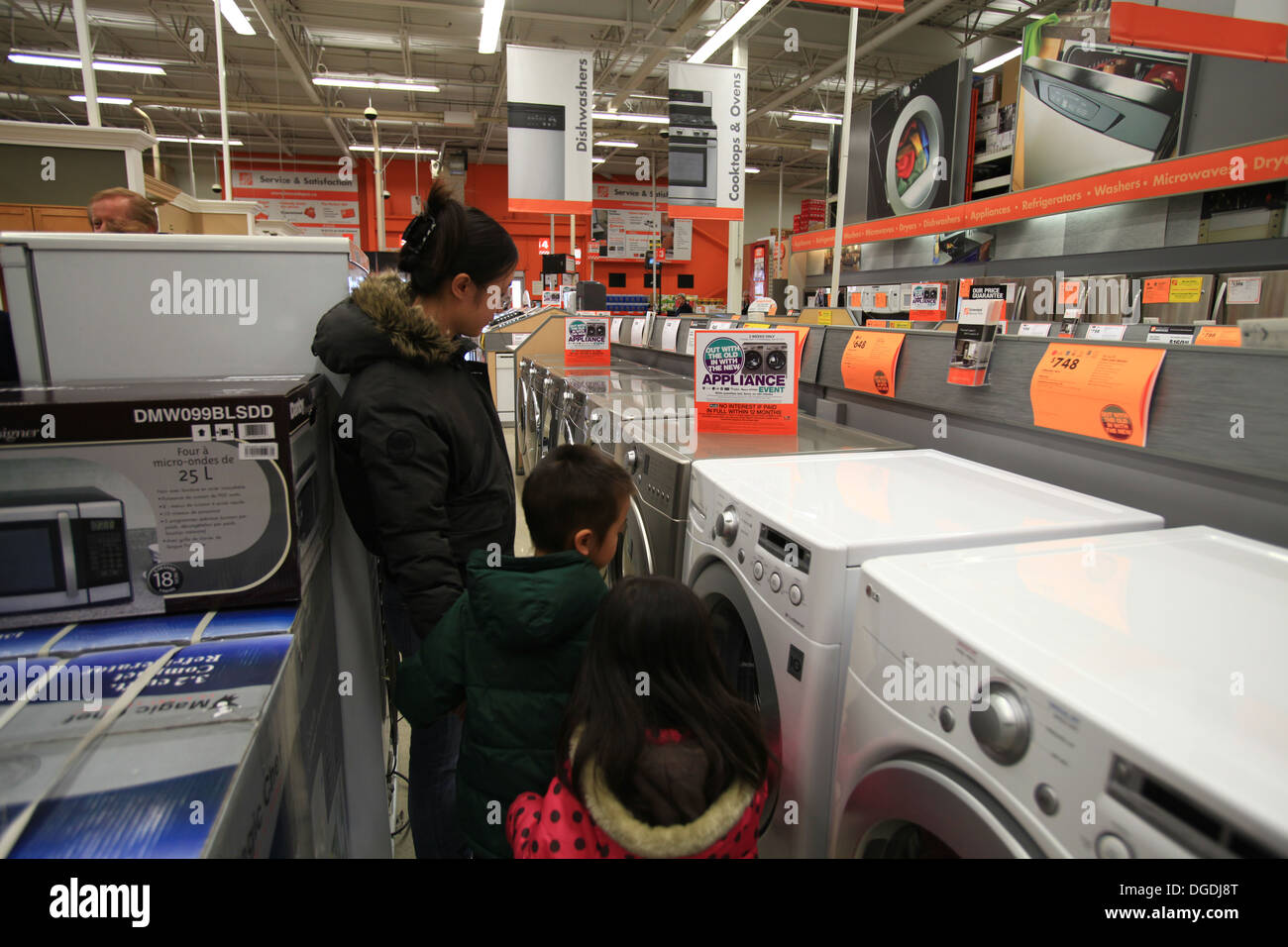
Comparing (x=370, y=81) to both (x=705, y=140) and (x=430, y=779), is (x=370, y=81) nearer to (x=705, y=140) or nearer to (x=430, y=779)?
(x=705, y=140)

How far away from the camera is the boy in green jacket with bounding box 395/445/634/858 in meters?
1.16

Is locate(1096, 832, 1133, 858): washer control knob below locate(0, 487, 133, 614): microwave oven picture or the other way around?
below

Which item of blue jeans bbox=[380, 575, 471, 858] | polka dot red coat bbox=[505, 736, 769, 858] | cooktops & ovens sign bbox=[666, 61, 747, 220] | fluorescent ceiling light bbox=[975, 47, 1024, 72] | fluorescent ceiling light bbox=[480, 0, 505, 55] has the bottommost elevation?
blue jeans bbox=[380, 575, 471, 858]

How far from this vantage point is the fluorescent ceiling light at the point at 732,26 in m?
5.61

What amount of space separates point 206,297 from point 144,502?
636 mm

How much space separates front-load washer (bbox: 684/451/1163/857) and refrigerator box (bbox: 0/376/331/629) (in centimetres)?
82

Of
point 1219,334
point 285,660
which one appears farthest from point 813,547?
point 1219,334

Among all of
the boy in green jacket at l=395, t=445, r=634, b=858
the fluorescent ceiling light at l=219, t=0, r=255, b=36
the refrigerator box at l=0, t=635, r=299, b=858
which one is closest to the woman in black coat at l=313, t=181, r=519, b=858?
the boy in green jacket at l=395, t=445, r=634, b=858

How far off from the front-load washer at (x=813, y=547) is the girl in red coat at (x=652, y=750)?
150mm

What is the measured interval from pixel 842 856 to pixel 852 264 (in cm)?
1034

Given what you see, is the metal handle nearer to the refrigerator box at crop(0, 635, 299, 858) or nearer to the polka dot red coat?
the refrigerator box at crop(0, 635, 299, 858)

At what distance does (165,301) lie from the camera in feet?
4.70

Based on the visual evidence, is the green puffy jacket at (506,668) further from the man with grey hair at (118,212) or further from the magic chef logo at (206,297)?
the man with grey hair at (118,212)
